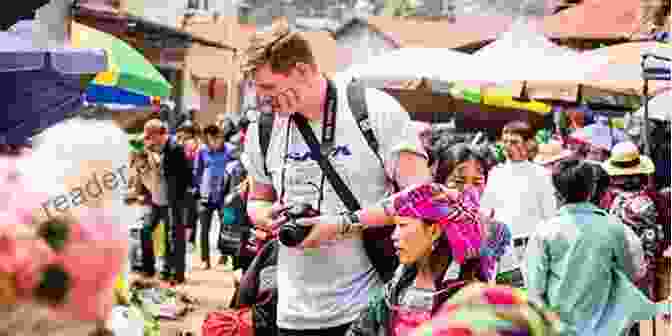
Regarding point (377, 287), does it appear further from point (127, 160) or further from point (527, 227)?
point (527, 227)

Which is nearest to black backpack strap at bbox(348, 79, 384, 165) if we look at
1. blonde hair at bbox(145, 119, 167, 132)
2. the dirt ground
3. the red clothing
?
the dirt ground

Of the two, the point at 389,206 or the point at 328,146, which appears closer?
the point at 389,206

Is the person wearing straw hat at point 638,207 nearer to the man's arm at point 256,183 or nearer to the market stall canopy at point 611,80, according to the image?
the man's arm at point 256,183

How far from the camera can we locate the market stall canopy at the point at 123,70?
11.4 metres

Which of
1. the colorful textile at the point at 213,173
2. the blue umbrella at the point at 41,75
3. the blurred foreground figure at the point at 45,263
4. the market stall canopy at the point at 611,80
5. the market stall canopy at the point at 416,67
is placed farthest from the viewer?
the market stall canopy at the point at 416,67

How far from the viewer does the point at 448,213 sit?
3738mm

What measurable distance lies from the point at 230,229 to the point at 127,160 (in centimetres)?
824

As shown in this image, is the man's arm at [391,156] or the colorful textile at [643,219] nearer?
the man's arm at [391,156]

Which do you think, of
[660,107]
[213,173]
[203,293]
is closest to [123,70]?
[203,293]

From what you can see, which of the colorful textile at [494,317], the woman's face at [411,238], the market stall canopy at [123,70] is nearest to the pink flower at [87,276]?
the colorful textile at [494,317]

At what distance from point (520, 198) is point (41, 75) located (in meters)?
3.26

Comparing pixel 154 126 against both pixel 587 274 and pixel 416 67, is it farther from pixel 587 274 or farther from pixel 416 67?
pixel 587 274

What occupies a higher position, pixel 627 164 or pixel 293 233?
pixel 293 233

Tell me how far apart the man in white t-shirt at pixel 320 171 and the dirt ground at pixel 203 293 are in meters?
4.54
